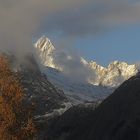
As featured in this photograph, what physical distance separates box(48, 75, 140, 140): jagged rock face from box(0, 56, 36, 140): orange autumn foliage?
39.7 m

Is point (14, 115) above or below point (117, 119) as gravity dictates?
below

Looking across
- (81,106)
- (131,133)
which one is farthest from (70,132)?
(131,133)

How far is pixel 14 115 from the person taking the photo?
60.8m

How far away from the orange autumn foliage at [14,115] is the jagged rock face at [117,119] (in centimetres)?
3967

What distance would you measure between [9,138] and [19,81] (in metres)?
5.89

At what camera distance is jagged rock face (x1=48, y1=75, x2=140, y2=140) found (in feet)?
333

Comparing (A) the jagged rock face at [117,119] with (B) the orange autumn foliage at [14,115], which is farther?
(A) the jagged rock face at [117,119]

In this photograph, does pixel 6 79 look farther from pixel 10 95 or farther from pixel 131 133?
pixel 131 133

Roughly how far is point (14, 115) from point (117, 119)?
4991cm

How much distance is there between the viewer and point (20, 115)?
61156 millimetres

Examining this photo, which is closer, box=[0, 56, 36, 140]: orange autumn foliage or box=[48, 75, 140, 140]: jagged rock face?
box=[0, 56, 36, 140]: orange autumn foliage

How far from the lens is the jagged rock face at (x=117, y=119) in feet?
333

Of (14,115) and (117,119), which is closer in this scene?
(14,115)

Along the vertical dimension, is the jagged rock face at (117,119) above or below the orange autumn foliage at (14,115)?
above
